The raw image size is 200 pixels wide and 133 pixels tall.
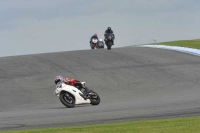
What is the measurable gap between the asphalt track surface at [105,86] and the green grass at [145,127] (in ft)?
2.98

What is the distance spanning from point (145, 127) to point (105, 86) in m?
13.3

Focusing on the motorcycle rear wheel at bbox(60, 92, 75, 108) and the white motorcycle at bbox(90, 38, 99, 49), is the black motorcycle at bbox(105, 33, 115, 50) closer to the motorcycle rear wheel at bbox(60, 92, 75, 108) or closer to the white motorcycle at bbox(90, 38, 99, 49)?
the white motorcycle at bbox(90, 38, 99, 49)

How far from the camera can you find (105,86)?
23797 millimetres

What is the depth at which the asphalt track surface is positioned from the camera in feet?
43.9

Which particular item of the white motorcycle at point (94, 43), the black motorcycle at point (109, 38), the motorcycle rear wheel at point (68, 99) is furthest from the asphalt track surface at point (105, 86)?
the white motorcycle at point (94, 43)

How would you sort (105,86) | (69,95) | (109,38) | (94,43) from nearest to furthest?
(69,95) < (105,86) < (109,38) < (94,43)

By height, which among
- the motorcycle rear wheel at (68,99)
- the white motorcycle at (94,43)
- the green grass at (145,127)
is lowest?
the green grass at (145,127)

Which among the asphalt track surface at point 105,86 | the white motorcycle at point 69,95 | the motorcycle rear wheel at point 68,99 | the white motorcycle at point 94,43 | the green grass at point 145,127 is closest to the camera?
the green grass at point 145,127

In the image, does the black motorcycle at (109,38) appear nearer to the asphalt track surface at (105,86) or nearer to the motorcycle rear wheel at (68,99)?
the asphalt track surface at (105,86)

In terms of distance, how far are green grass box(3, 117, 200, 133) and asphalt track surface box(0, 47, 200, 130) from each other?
91 centimetres

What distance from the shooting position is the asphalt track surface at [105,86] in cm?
1339

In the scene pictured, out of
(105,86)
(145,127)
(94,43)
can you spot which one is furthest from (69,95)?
(94,43)

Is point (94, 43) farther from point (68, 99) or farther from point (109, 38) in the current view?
point (68, 99)

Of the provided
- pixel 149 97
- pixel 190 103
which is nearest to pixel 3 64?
pixel 149 97
